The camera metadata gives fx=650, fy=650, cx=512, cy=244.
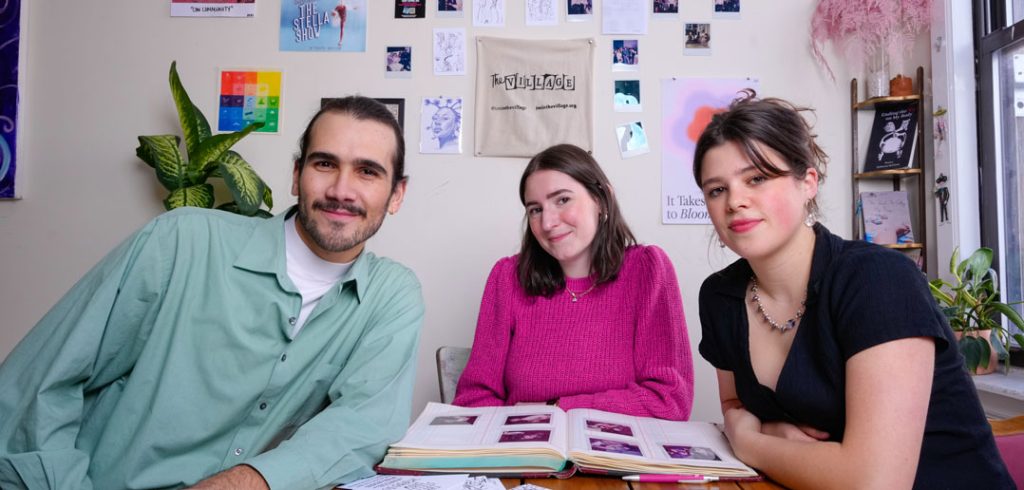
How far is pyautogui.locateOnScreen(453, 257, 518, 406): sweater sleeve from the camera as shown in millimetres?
1672

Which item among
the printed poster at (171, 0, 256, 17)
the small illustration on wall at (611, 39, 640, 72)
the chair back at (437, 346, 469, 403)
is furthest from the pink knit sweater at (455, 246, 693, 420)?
the printed poster at (171, 0, 256, 17)

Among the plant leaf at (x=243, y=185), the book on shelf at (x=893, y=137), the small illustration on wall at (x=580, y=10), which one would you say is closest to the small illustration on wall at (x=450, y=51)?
the small illustration on wall at (x=580, y=10)

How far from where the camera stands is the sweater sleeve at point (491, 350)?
1.67 m

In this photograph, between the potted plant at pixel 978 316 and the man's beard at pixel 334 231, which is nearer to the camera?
the man's beard at pixel 334 231

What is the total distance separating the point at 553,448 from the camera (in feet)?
3.06

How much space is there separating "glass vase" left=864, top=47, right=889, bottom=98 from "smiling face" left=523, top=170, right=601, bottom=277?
1.52m

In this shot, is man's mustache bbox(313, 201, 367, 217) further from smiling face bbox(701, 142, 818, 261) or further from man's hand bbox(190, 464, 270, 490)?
smiling face bbox(701, 142, 818, 261)

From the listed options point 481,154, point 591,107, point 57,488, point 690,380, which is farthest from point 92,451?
point 591,107

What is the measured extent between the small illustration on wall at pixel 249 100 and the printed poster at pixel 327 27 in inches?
6.6

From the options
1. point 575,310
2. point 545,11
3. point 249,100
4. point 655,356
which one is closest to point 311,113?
point 249,100

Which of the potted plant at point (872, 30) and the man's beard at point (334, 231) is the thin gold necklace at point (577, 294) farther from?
the potted plant at point (872, 30)

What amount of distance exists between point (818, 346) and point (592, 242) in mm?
791

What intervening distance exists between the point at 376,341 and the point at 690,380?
82cm

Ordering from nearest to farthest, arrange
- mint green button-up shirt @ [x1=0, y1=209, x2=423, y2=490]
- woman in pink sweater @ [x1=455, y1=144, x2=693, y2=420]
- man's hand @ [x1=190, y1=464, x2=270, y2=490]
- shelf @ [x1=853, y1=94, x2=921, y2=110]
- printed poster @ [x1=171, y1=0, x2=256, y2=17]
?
1. man's hand @ [x1=190, y1=464, x2=270, y2=490]
2. mint green button-up shirt @ [x1=0, y1=209, x2=423, y2=490]
3. woman in pink sweater @ [x1=455, y1=144, x2=693, y2=420]
4. shelf @ [x1=853, y1=94, x2=921, y2=110]
5. printed poster @ [x1=171, y1=0, x2=256, y2=17]
